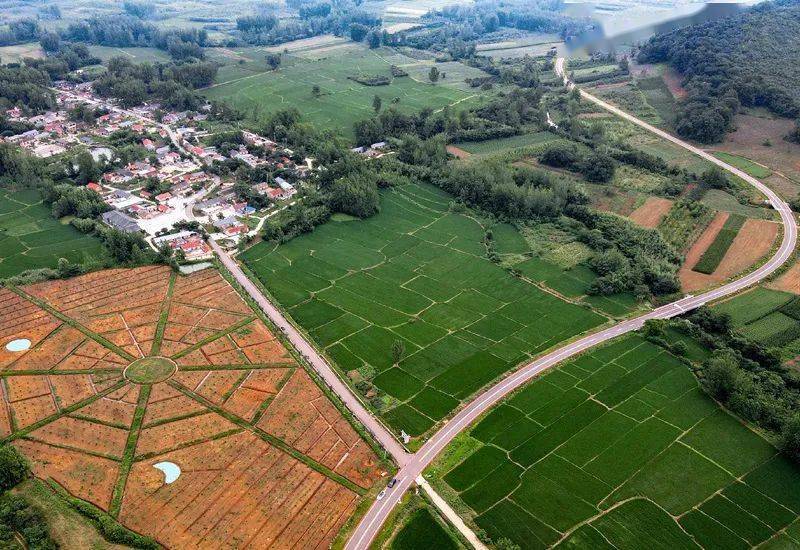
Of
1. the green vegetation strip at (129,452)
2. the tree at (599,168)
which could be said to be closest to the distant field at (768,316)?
the tree at (599,168)

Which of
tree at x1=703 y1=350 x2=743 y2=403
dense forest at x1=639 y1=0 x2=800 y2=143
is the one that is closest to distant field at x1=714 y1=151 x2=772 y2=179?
dense forest at x1=639 y1=0 x2=800 y2=143

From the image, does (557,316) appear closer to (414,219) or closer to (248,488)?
(414,219)

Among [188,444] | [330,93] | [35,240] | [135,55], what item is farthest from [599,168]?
[135,55]

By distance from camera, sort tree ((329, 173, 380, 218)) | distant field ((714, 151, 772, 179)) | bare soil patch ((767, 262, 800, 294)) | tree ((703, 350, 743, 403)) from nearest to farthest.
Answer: tree ((703, 350, 743, 403)) → bare soil patch ((767, 262, 800, 294)) → tree ((329, 173, 380, 218)) → distant field ((714, 151, 772, 179))

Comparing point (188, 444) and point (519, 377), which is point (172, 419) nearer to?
point (188, 444)

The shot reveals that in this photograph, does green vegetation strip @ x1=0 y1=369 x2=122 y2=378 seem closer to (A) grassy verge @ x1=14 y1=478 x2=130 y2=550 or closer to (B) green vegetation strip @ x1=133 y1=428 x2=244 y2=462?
(B) green vegetation strip @ x1=133 y1=428 x2=244 y2=462

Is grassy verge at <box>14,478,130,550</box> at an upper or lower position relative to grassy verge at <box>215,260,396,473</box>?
upper

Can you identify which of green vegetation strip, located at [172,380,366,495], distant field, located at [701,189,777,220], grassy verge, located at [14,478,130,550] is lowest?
green vegetation strip, located at [172,380,366,495]
